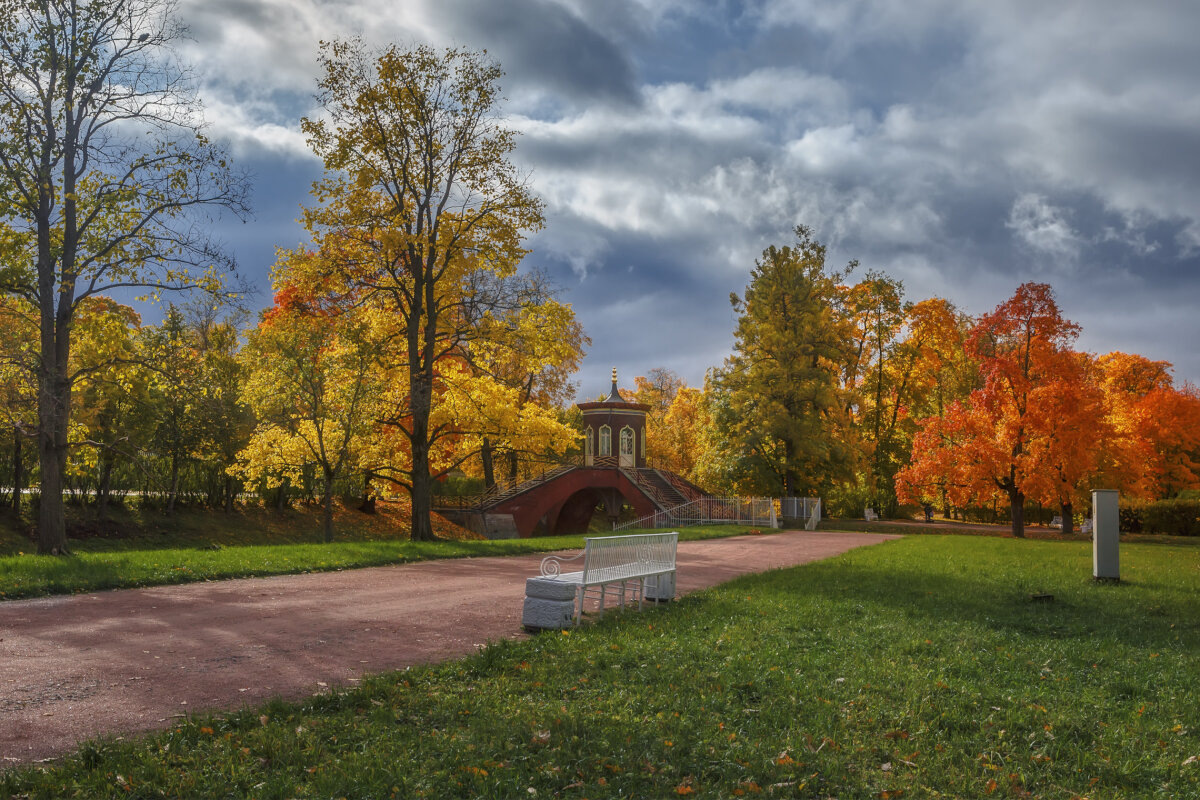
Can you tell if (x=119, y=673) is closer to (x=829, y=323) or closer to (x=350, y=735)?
(x=350, y=735)

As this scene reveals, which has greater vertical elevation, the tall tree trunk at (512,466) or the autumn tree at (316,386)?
the autumn tree at (316,386)

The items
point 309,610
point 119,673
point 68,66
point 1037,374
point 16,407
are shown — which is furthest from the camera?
point 1037,374

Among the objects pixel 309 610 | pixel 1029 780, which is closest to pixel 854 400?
pixel 309 610

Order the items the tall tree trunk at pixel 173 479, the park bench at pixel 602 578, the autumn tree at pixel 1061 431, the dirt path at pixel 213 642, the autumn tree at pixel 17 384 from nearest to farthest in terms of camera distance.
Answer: the dirt path at pixel 213 642 < the park bench at pixel 602 578 < the autumn tree at pixel 17 384 < the autumn tree at pixel 1061 431 < the tall tree trunk at pixel 173 479

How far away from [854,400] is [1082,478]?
966 cm

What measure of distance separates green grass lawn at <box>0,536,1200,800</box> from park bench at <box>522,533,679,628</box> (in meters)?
0.37

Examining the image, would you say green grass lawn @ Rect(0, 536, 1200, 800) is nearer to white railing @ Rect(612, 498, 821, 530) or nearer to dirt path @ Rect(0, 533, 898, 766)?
dirt path @ Rect(0, 533, 898, 766)

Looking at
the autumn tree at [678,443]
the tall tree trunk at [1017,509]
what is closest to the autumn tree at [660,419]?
the autumn tree at [678,443]

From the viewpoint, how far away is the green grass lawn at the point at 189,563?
10.5 m

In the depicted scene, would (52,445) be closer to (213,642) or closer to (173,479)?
(213,642)

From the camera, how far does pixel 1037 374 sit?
27.5 meters

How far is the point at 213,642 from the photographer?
24.3 feet

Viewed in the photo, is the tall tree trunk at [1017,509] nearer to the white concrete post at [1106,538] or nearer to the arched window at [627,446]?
the white concrete post at [1106,538]

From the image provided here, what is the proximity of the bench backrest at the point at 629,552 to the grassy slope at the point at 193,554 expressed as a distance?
5688 mm
